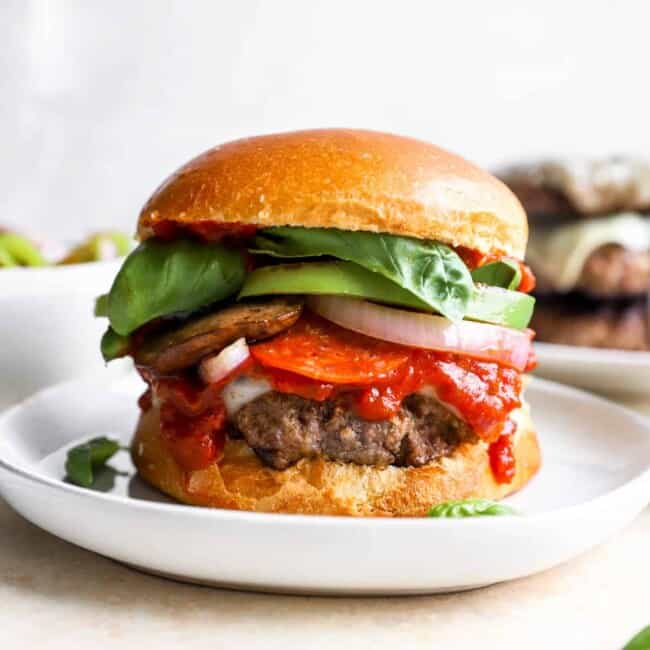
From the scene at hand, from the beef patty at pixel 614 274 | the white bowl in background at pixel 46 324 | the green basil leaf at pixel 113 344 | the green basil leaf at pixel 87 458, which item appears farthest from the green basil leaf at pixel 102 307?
the beef patty at pixel 614 274

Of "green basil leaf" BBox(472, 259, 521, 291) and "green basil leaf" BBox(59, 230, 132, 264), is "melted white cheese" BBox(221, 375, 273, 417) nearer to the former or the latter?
"green basil leaf" BBox(472, 259, 521, 291)

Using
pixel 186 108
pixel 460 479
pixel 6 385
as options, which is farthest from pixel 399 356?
pixel 186 108

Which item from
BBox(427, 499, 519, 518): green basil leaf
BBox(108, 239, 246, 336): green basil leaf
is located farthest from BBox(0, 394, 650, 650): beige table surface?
BBox(108, 239, 246, 336): green basil leaf

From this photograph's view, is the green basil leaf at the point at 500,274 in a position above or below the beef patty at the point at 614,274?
above

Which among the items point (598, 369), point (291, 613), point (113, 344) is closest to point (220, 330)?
point (113, 344)

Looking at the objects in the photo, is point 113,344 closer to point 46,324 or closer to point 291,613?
point 46,324

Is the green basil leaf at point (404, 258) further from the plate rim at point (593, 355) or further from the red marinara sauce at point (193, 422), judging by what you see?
the plate rim at point (593, 355)
